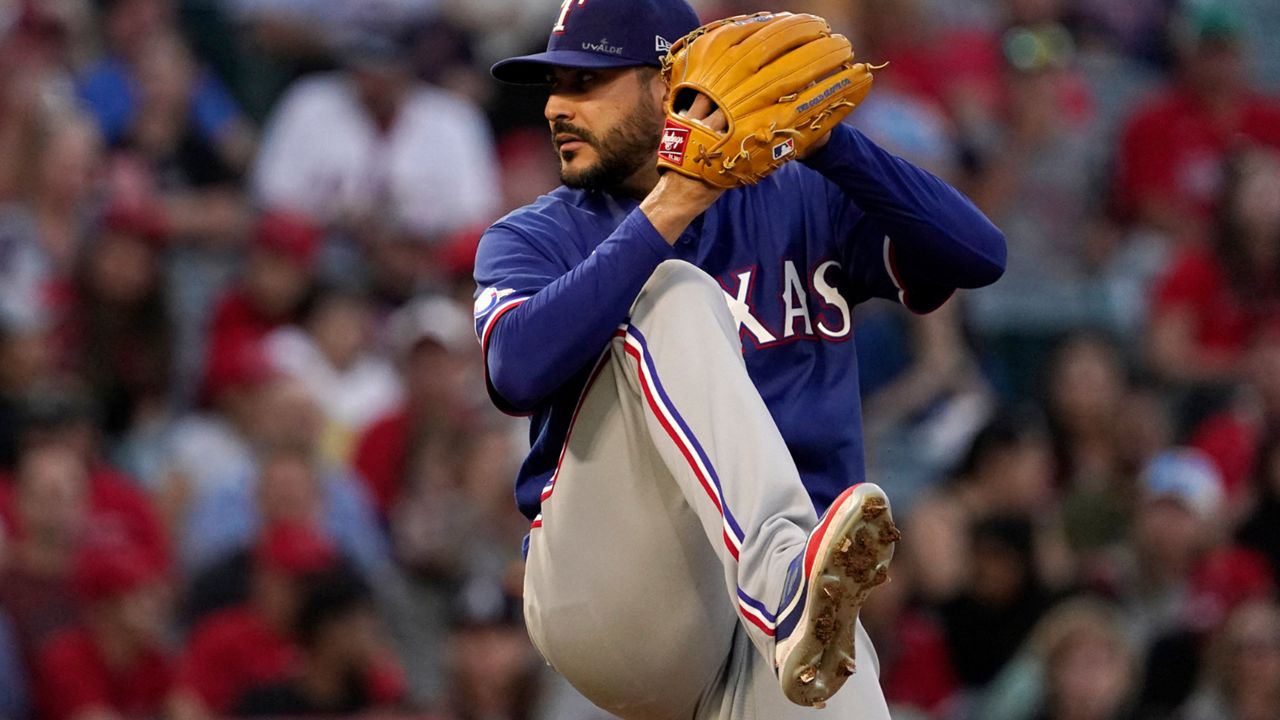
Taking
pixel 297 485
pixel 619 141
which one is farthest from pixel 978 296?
pixel 619 141

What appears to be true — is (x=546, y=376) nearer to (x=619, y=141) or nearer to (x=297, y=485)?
(x=619, y=141)

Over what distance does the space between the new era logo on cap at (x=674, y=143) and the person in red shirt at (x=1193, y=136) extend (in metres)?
5.25

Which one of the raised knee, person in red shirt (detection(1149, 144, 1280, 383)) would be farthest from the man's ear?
person in red shirt (detection(1149, 144, 1280, 383))

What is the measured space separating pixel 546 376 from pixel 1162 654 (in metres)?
3.63

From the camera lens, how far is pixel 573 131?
3.13m

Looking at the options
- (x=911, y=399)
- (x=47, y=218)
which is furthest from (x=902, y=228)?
(x=47, y=218)

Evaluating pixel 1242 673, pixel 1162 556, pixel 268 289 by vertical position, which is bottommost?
A: pixel 1242 673

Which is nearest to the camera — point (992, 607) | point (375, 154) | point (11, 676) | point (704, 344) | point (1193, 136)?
point (704, 344)

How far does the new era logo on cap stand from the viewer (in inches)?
112

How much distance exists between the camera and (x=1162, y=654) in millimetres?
5852

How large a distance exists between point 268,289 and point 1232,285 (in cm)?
374

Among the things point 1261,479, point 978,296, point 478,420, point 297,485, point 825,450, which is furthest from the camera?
point 978,296

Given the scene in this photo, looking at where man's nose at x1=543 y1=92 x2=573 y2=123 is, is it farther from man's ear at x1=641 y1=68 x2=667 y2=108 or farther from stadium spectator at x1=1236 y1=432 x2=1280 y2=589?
stadium spectator at x1=1236 y1=432 x2=1280 y2=589

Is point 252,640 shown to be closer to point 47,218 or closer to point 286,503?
point 286,503
